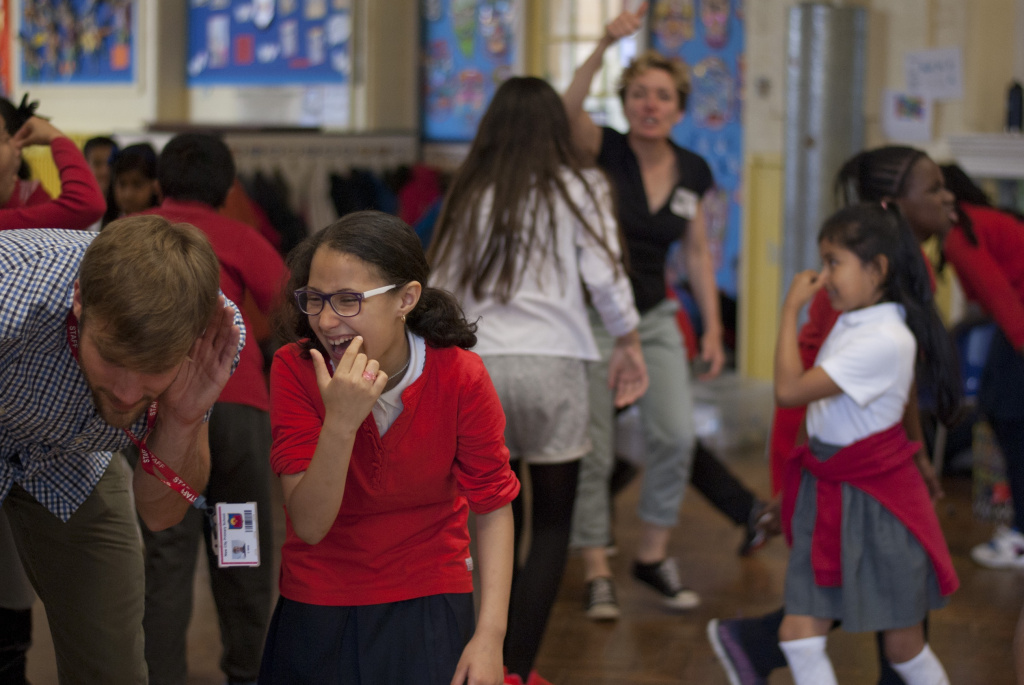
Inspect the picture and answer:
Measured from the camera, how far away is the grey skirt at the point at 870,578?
2383 millimetres

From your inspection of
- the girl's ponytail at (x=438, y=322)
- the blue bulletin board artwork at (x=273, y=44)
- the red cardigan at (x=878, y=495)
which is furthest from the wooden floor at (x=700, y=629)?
the blue bulletin board artwork at (x=273, y=44)

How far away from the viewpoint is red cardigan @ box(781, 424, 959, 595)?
2.42 meters

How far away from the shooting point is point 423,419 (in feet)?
5.80

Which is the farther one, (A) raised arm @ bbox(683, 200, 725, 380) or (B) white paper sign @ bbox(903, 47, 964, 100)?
(B) white paper sign @ bbox(903, 47, 964, 100)

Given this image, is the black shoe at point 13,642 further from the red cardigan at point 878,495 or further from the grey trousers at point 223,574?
the red cardigan at point 878,495

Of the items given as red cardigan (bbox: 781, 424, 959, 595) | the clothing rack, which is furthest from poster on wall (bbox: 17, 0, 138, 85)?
red cardigan (bbox: 781, 424, 959, 595)

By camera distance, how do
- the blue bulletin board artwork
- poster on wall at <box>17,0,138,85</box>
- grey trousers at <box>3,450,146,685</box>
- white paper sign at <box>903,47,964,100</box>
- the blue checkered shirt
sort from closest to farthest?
the blue checkered shirt, grey trousers at <box>3,450,146,685</box>, white paper sign at <box>903,47,964,100</box>, poster on wall at <box>17,0,138,85</box>, the blue bulletin board artwork

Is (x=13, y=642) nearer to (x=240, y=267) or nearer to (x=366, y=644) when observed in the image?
(x=240, y=267)

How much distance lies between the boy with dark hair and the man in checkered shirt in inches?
23.8

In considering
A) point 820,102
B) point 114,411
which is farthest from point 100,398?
point 820,102

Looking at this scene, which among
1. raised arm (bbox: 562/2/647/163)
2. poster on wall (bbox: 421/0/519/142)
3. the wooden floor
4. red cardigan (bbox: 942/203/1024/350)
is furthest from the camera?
poster on wall (bbox: 421/0/519/142)

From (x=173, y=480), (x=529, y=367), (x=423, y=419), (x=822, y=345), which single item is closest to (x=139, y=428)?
(x=173, y=480)

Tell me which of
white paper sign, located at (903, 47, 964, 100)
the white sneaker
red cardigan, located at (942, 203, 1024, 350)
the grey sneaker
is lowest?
the white sneaker

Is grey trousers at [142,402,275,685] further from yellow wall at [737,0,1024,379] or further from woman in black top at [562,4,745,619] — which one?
yellow wall at [737,0,1024,379]
